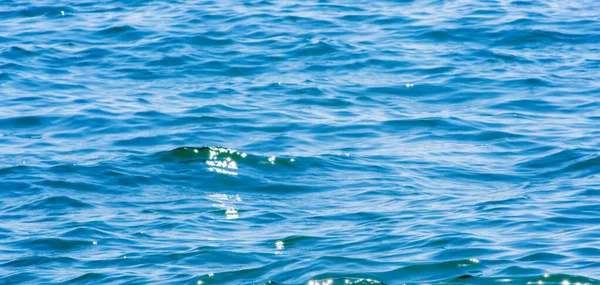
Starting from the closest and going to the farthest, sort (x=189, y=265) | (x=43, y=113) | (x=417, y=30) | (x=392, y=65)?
1. (x=189, y=265)
2. (x=43, y=113)
3. (x=392, y=65)
4. (x=417, y=30)

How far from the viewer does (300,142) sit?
40.5 feet

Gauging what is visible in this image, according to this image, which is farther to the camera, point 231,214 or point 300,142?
point 300,142

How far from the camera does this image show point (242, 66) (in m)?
15.6

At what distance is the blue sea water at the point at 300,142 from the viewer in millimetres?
8734

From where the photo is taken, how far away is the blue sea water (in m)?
8.73

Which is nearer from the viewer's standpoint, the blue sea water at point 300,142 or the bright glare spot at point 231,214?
the blue sea water at point 300,142

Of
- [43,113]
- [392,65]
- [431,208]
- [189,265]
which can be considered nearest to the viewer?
[189,265]

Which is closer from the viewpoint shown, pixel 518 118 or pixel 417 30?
pixel 518 118

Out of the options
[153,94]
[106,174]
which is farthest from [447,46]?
[106,174]

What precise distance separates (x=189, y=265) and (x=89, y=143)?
13.9 feet

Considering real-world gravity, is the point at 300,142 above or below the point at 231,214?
Result: below

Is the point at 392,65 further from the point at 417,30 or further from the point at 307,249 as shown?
the point at 307,249

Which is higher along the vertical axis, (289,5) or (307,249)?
(307,249)

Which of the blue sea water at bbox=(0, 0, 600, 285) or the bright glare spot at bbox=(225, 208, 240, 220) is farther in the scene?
the bright glare spot at bbox=(225, 208, 240, 220)
